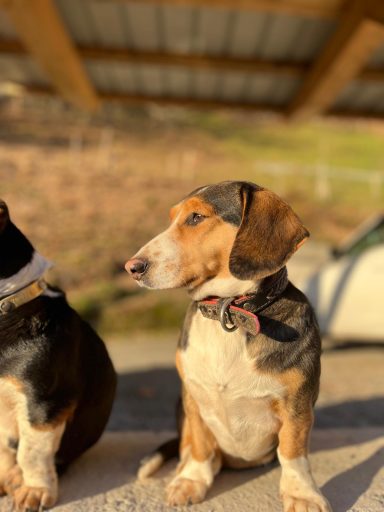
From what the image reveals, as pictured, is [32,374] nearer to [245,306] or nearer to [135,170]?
[245,306]

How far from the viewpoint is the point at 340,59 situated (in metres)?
4.28

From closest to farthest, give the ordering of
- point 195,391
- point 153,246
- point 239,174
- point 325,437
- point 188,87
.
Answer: point 153,246, point 195,391, point 325,437, point 188,87, point 239,174

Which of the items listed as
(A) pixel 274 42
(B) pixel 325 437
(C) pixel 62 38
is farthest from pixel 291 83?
(B) pixel 325 437

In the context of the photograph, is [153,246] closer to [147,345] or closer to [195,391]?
[195,391]

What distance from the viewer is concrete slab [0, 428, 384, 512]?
7.31 feet

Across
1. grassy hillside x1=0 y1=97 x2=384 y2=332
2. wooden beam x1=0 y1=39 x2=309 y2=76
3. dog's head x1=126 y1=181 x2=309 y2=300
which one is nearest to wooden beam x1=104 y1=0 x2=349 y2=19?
wooden beam x1=0 y1=39 x2=309 y2=76

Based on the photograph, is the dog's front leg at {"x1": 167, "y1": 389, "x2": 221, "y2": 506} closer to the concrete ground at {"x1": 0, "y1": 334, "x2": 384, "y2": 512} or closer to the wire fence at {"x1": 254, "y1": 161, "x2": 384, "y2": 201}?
the concrete ground at {"x1": 0, "y1": 334, "x2": 384, "y2": 512}

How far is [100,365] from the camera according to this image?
250 centimetres

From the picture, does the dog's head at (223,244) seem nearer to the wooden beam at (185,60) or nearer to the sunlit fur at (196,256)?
the sunlit fur at (196,256)

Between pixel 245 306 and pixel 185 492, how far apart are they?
2.53 feet

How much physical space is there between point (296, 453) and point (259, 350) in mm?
403

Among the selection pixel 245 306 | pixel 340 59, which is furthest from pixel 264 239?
pixel 340 59

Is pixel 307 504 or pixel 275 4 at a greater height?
pixel 275 4

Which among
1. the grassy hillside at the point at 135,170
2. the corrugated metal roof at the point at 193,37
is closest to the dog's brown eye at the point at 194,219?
the corrugated metal roof at the point at 193,37
